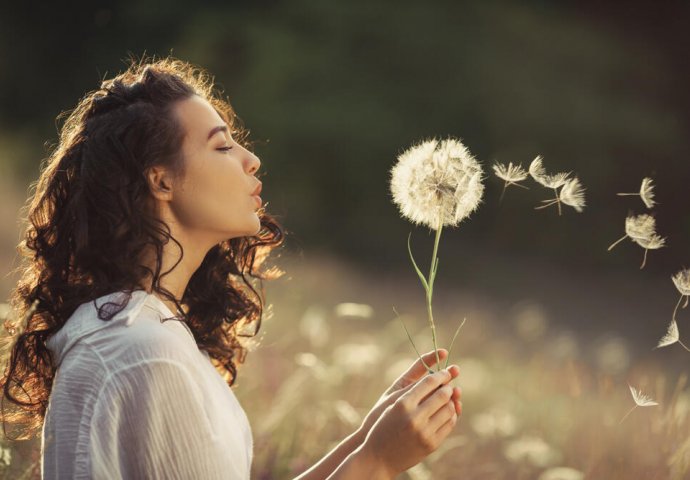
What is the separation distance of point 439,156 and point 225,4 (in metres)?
11.2

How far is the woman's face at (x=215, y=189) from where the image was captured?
7.20 ft

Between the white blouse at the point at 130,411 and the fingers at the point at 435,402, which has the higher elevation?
the white blouse at the point at 130,411

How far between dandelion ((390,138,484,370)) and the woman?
0.40m

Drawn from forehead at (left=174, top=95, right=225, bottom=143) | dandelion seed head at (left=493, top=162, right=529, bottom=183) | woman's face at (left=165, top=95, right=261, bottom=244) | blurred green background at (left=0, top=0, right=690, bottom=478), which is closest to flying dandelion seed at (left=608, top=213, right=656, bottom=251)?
dandelion seed head at (left=493, top=162, right=529, bottom=183)

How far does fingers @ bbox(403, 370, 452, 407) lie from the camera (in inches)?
76.7

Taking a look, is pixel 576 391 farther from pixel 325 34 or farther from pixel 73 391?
pixel 325 34

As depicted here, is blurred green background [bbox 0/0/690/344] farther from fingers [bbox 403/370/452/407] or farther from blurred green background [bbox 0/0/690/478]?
fingers [bbox 403/370/452/407]

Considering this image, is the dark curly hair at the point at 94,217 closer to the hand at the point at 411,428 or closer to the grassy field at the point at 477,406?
the grassy field at the point at 477,406

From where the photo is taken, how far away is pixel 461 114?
12750 mm

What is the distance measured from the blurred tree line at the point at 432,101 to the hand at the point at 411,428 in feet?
33.3

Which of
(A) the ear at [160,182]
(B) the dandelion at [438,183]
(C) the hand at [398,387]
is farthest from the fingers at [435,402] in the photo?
(A) the ear at [160,182]

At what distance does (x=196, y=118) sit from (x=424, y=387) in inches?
38.4

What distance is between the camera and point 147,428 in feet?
5.82

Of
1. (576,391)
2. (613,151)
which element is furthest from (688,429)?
(613,151)
